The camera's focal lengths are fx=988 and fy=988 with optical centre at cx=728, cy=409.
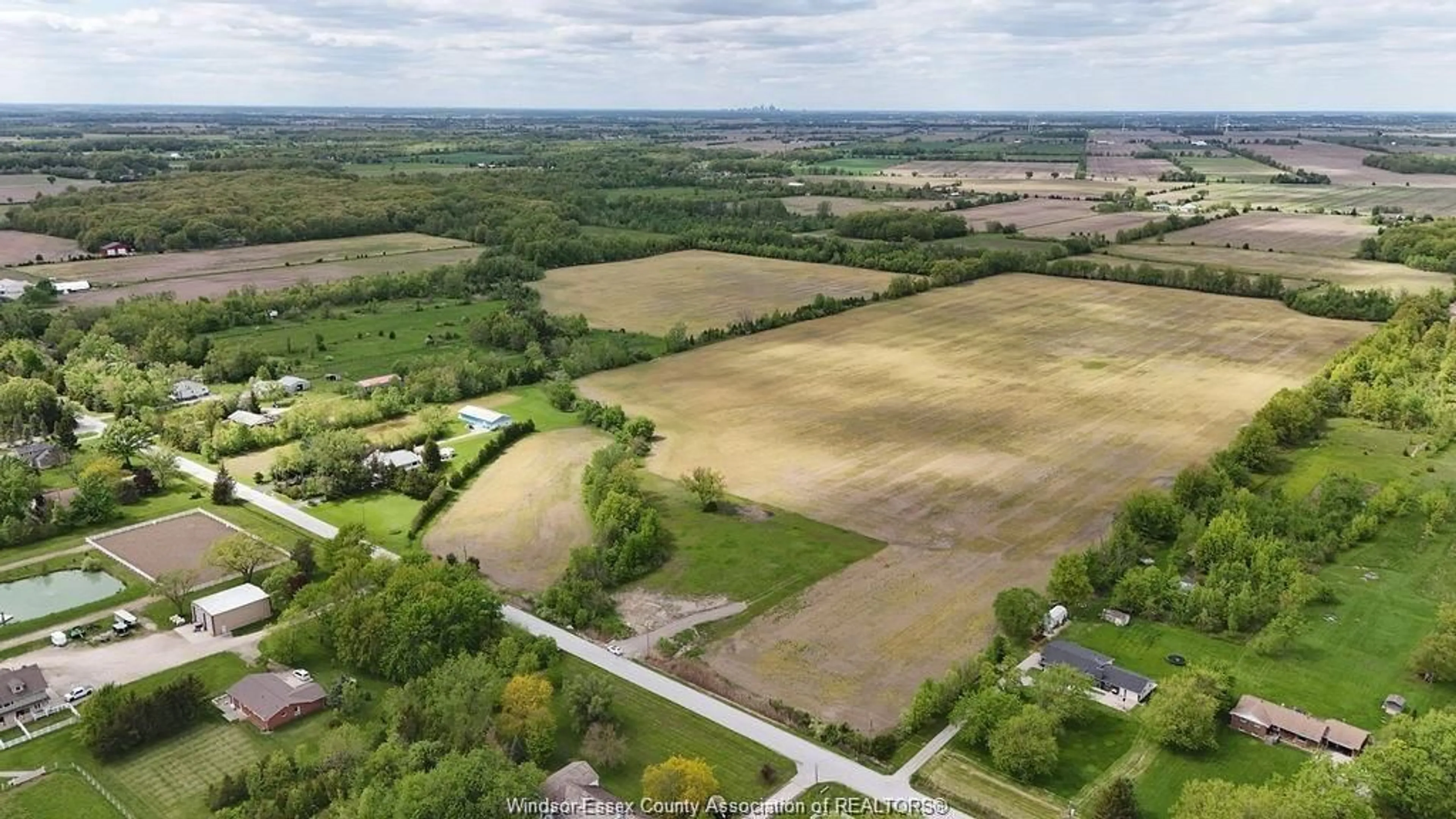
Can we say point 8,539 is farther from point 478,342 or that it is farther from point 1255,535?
point 1255,535

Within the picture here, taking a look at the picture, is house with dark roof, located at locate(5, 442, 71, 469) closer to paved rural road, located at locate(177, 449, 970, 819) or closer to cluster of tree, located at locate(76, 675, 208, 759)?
cluster of tree, located at locate(76, 675, 208, 759)

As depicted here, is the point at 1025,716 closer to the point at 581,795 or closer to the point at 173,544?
the point at 581,795

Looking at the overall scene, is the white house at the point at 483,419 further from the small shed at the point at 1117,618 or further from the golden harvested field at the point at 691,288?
the small shed at the point at 1117,618

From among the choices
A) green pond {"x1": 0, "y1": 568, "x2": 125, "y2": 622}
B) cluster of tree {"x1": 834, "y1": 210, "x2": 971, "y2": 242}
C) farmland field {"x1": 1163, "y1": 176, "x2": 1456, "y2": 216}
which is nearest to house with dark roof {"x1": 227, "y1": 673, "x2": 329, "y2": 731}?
green pond {"x1": 0, "y1": 568, "x2": 125, "y2": 622}

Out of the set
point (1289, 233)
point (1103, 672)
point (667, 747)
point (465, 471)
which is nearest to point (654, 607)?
point (667, 747)

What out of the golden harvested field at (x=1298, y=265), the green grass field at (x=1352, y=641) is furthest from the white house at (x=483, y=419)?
the golden harvested field at (x=1298, y=265)

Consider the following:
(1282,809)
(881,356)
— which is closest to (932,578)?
(1282,809)
